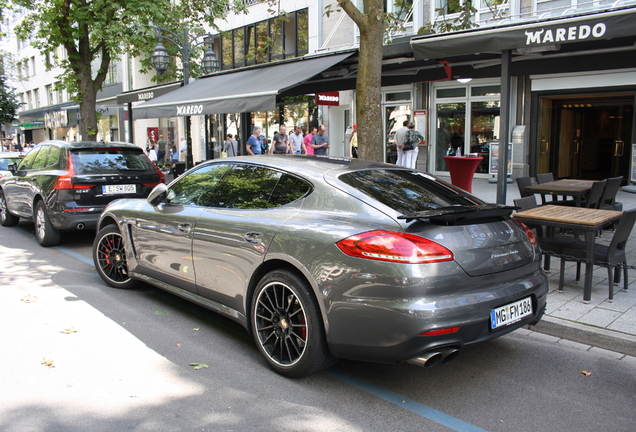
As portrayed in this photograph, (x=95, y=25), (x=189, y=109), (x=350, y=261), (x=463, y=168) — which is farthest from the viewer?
(x=95, y=25)

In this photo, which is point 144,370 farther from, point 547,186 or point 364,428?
point 547,186

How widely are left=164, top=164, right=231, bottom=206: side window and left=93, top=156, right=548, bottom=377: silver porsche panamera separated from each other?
0.03 m

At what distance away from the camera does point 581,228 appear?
5047 millimetres

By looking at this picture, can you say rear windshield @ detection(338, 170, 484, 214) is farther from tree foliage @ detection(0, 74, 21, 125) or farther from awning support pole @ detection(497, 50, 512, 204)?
tree foliage @ detection(0, 74, 21, 125)

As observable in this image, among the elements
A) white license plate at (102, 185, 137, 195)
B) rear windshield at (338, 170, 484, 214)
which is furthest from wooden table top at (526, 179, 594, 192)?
white license plate at (102, 185, 137, 195)

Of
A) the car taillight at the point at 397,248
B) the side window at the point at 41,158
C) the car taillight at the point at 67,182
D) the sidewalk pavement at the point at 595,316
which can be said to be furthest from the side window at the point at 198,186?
the side window at the point at 41,158

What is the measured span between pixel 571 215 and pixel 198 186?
381 cm

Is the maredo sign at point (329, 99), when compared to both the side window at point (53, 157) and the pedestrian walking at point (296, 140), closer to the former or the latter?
the pedestrian walking at point (296, 140)

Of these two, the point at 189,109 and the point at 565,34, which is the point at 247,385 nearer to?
the point at 565,34

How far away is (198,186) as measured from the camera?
4.85 m

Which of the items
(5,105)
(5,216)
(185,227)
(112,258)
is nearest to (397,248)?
(185,227)

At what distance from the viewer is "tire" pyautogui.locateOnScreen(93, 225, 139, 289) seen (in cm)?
573

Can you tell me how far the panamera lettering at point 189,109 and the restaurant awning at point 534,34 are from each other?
4.88m

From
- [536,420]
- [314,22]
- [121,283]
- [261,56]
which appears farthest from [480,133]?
[536,420]
